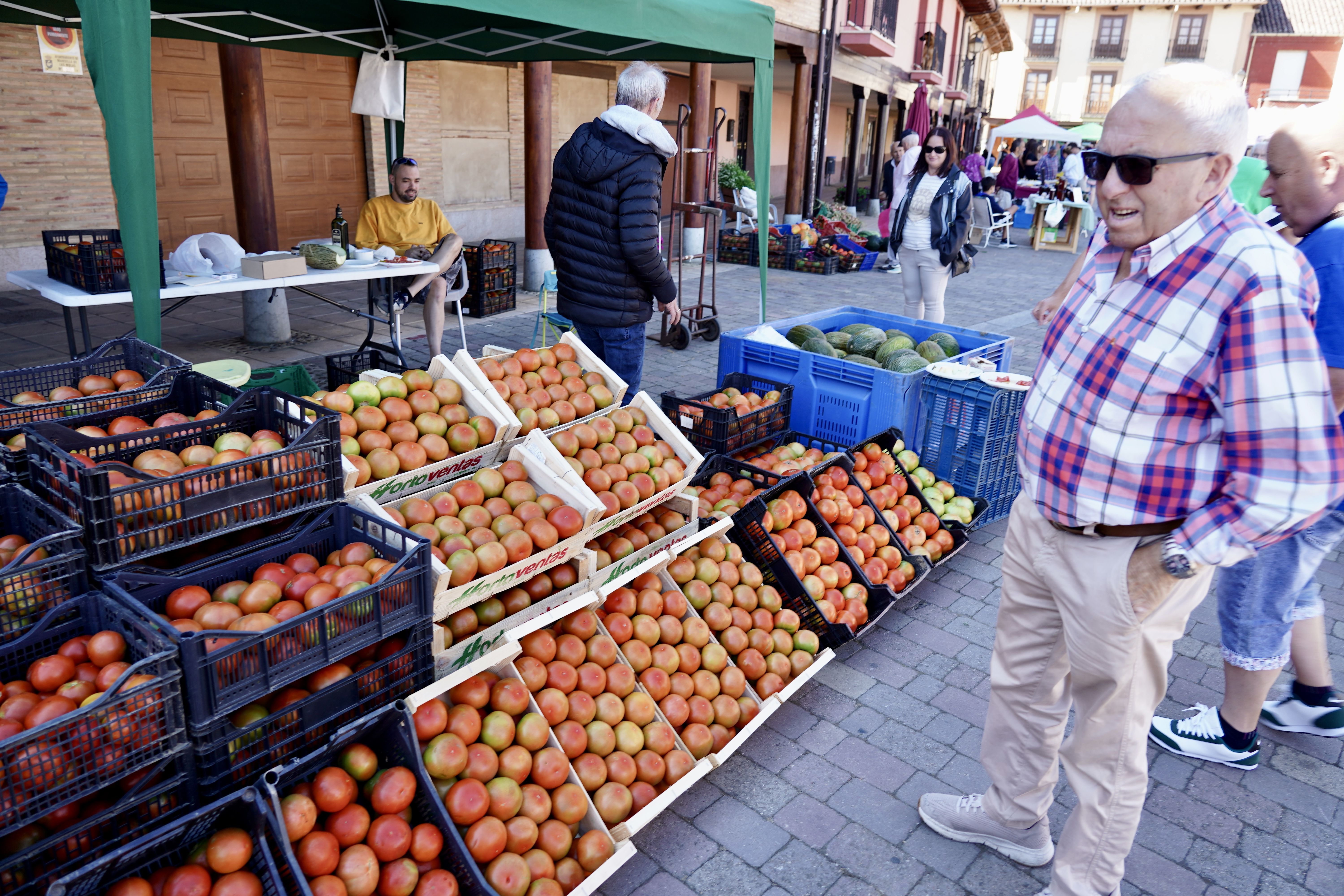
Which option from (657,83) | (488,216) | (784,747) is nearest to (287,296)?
(488,216)

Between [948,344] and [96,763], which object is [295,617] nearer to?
[96,763]

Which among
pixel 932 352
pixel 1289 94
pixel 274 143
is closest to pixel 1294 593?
pixel 932 352

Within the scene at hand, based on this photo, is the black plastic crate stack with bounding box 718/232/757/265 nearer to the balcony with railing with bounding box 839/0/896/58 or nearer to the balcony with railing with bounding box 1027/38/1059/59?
the balcony with railing with bounding box 839/0/896/58

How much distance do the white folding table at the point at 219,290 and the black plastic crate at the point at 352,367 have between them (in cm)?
18

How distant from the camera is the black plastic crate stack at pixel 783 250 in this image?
1390 centimetres

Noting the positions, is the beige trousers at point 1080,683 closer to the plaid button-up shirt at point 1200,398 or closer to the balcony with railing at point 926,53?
the plaid button-up shirt at point 1200,398

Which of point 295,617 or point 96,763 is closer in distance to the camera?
point 96,763

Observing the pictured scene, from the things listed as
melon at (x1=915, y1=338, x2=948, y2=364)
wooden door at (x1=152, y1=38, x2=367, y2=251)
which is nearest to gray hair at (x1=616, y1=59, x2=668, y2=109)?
melon at (x1=915, y1=338, x2=948, y2=364)

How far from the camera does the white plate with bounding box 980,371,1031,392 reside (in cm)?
452

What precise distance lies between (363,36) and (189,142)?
4.26 meters

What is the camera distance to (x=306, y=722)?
220 centimetres

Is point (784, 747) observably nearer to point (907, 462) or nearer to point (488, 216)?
point (907, 462)

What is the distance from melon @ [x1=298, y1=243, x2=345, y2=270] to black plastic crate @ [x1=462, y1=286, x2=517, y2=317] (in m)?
3.01

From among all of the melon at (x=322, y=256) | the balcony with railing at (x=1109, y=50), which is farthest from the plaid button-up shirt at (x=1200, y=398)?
the balcony with railing at (x=1109, y=50)
